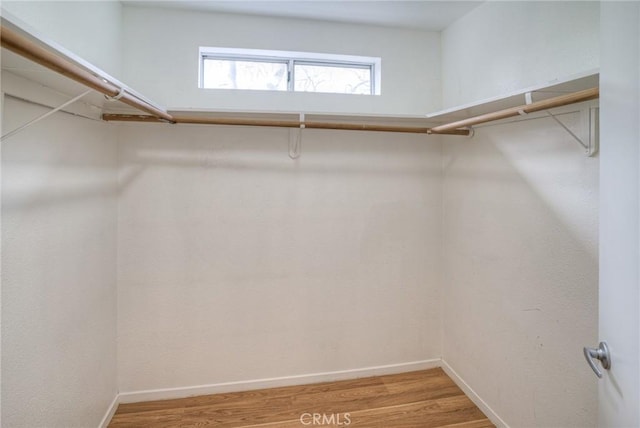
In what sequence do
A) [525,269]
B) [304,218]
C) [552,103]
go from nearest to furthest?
[552,103] → [525,269] → [304,218]

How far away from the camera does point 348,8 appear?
6.77 feet

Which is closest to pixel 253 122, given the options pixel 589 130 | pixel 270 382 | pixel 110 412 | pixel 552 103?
pixel 552 103

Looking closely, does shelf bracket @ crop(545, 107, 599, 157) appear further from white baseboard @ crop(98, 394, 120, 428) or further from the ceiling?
white baseboard @ crop(98, 394, 120, 428)

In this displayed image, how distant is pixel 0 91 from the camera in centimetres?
108

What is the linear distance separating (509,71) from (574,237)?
0.97 meters

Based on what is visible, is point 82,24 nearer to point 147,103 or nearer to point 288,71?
point 147,103

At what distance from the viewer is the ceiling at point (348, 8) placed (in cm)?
200

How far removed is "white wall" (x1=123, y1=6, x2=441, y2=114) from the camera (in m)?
2.06

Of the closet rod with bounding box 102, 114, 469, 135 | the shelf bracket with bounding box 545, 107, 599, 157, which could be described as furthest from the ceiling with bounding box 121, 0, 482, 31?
the shelf bracket with bounding box 545, 107, 599, 157

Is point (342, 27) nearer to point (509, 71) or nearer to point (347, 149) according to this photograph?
point (347, 149)

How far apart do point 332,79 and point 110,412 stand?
258 centimetres

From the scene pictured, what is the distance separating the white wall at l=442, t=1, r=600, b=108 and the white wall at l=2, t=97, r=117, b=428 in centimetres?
224

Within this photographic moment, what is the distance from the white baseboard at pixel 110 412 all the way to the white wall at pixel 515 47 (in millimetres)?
2925

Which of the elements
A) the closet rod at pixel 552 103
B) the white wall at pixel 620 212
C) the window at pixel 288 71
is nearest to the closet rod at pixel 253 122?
the window at pixel 288 71
